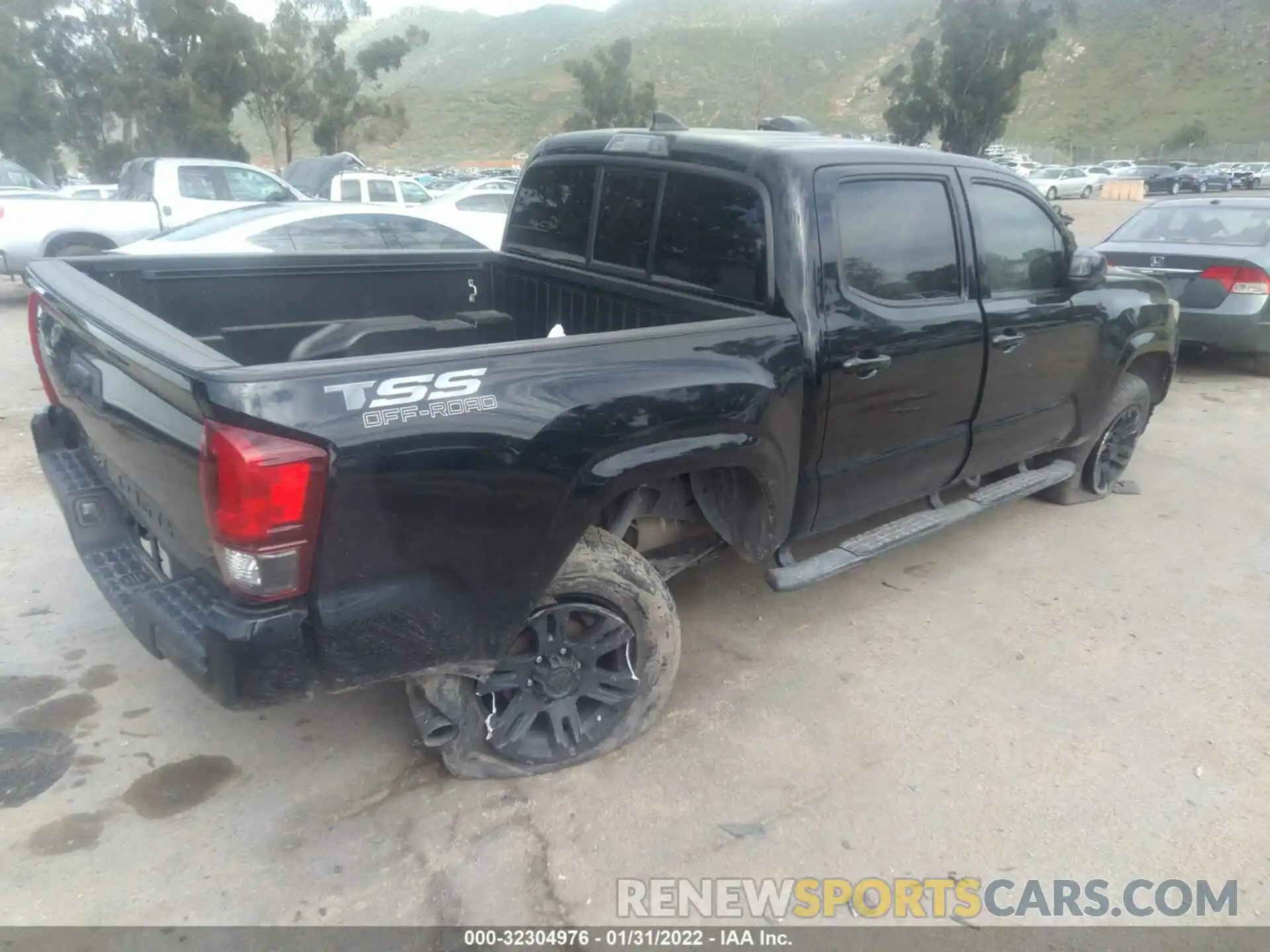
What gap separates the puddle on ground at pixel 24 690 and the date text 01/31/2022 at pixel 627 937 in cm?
199

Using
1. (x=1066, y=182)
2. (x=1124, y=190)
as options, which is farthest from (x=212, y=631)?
(x=1124, y=190)

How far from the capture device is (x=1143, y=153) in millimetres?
65562

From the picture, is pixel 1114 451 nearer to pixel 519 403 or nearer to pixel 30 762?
pixel 519 403

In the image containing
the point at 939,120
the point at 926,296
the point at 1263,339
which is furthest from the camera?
the point at 939,120

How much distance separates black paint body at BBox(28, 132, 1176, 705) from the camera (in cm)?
233

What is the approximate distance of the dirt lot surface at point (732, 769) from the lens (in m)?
2.64

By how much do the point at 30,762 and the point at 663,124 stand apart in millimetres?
3431

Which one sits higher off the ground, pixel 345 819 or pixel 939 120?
pixel 939 120

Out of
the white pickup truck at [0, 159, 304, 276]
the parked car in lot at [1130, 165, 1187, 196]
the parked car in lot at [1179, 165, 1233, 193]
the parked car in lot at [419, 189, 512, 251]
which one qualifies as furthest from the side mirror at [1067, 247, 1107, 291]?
the parked car in lot at [1179, 165, 1233, 193]

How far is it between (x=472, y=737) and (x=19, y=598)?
8.15 ft

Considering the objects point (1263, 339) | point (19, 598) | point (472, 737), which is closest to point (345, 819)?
point (472, 737)

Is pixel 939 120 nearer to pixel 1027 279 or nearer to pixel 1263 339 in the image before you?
pixel 1263 339

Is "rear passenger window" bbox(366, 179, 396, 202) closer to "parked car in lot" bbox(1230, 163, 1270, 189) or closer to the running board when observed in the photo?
the running board

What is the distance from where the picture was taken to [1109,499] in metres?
5.68
